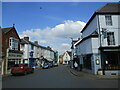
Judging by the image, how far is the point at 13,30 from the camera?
74.5ft

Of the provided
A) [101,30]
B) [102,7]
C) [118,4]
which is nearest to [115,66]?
[101,30]

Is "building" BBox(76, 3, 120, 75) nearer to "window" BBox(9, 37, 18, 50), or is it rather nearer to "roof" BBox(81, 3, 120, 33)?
"roof" BBox(81, 3, 120, 33)

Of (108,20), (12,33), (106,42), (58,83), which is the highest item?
(108,20)

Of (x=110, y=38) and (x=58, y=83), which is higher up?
(x=110, y=38)

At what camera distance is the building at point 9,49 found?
63.7 ft

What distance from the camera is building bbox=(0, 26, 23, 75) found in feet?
63.7

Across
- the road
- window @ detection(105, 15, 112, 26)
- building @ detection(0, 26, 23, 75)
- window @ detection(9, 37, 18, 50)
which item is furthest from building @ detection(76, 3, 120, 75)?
window @ detection(9, 37, 18, 50)

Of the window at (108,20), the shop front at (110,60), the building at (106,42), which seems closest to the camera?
the shop front at (110,60)

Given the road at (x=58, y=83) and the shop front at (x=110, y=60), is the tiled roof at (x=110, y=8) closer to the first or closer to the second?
the shop front at (x=110, y=60)

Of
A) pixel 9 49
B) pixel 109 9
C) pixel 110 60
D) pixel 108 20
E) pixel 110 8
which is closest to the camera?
pixel 110 60

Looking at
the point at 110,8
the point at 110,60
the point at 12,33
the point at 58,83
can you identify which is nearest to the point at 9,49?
the point at 12,33

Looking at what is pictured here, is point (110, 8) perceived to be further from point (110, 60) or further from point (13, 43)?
point (13, 43)

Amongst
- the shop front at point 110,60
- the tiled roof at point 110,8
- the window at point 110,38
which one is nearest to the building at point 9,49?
the shop front at point 110,60

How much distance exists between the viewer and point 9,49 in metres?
20.8
